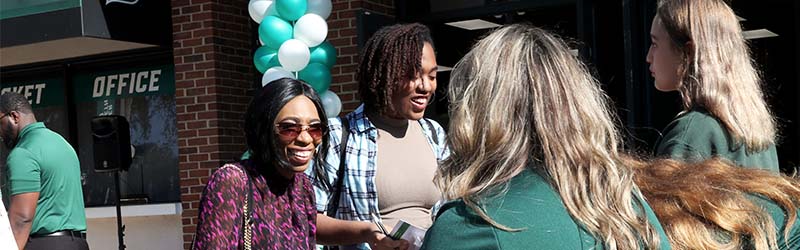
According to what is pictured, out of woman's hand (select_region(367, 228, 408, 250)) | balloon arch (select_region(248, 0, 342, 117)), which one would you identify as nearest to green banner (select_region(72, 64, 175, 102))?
balloon arch (select_region(248, 0, 342, 117))

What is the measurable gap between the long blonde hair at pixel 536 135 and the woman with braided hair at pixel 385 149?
1.63m

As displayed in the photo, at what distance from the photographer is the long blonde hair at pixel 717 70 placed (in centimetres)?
252

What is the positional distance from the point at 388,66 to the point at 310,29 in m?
2.69

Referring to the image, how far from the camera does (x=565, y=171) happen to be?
1.59 m

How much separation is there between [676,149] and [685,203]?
803mm

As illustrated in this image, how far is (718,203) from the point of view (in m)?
1.66

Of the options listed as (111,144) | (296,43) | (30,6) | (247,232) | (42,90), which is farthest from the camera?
(42,90)

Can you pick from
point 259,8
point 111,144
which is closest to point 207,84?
point 111,144

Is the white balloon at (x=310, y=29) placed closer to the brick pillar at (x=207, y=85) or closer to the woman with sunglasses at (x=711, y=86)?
the brick pillar at (x=207, y=85)

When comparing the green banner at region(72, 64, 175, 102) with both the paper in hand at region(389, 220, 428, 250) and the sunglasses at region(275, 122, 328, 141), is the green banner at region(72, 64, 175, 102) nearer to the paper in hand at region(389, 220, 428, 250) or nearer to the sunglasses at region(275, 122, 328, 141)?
the sunglasses at region(275, 122, 328, 141)

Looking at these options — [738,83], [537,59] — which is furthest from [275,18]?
[537,59]

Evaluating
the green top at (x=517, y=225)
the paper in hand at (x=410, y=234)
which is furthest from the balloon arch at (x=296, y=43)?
the green top at (x=517, y=225)

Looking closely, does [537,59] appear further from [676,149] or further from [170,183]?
[170,183]

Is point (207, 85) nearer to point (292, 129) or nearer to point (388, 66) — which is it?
point (388, 66)
